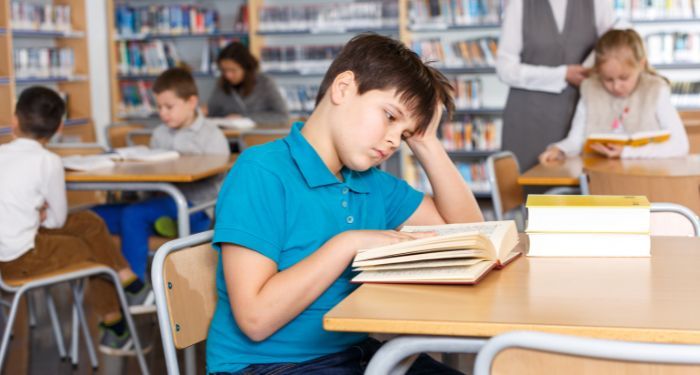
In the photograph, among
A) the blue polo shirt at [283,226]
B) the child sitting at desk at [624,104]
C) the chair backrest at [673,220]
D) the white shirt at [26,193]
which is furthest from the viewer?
the child sitting at desk at [624,104]

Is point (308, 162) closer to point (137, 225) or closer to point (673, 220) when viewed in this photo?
point (673, 220)

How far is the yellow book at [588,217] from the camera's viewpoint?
59.7 inches

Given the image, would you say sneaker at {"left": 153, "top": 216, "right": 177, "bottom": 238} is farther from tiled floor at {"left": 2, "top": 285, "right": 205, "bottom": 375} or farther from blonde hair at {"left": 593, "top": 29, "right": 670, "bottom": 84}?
blonde hair at {"left": 593, "top": 29, "right": 670, "bottom": 84}

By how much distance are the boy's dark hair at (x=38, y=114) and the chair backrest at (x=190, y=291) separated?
1773 millimetres

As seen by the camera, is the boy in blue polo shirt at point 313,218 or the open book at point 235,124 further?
the open book at point 235,124

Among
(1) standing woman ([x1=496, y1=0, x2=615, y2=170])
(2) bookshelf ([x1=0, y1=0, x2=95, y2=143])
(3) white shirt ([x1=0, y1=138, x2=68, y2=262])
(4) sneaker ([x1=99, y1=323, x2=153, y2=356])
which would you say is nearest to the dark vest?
(1) standing woman ([x1=496, y1=0, x2=615, y2=170])

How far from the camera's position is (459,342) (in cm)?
115

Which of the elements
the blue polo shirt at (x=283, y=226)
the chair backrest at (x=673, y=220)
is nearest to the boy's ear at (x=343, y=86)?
the blue polo shirt at (x=283, y=226)

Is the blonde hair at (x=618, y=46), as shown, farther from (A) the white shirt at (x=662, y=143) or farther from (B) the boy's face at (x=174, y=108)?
(B) the boy's face at (x=174, y=108)

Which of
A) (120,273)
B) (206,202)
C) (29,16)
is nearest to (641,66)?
(206,202)

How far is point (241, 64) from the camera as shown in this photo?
5.68m

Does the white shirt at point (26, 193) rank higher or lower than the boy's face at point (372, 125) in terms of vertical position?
lower

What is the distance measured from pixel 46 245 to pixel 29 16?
404 centimetres

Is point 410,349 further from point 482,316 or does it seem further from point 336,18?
point 336,18
